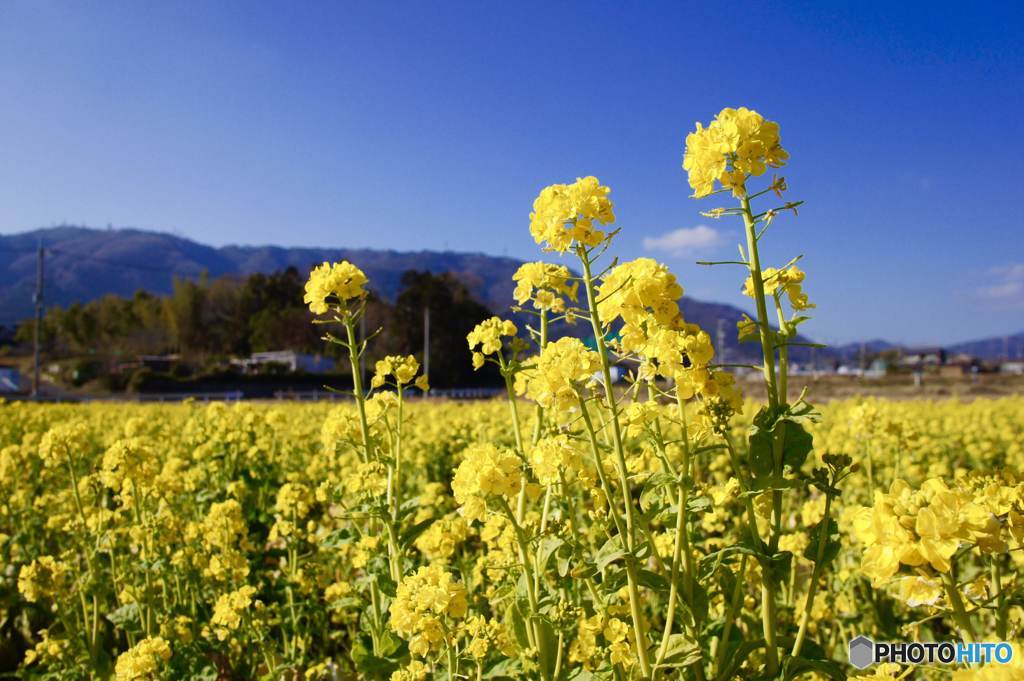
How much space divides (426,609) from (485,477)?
0.42 meters

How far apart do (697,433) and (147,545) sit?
2.90 metres

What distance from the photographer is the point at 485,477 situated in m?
1.49

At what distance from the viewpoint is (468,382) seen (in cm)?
4806

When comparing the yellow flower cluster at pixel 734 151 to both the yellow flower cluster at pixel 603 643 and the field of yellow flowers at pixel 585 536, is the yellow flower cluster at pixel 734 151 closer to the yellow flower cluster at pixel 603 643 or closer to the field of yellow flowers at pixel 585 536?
the field of yellow flowers at pixel 585 536

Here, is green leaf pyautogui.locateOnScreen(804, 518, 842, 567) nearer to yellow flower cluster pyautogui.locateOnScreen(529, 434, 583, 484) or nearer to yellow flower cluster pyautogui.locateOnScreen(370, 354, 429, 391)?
yellow flower cluster pyautogui.locateOnScreen(529, 434, 583, 484)

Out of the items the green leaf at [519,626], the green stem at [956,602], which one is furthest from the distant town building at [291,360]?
the green stem at [956,602]

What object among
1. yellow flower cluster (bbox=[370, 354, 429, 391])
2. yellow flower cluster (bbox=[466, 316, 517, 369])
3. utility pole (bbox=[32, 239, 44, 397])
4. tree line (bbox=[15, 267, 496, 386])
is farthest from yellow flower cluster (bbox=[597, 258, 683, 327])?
tree line (bbox=[15, 267, 496, 386])

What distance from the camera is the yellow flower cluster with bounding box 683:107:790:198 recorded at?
4.64ft

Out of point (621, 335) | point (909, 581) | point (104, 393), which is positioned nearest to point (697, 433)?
point (621, 335)

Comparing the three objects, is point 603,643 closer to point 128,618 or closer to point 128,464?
point 128,618

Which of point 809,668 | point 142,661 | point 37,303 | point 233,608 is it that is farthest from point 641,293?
point 37,303

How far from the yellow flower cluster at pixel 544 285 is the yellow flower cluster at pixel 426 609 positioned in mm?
767

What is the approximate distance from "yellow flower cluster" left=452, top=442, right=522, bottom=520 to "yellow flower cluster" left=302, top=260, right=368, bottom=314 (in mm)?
775

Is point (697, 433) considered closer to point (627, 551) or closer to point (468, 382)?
point (627, 551)
